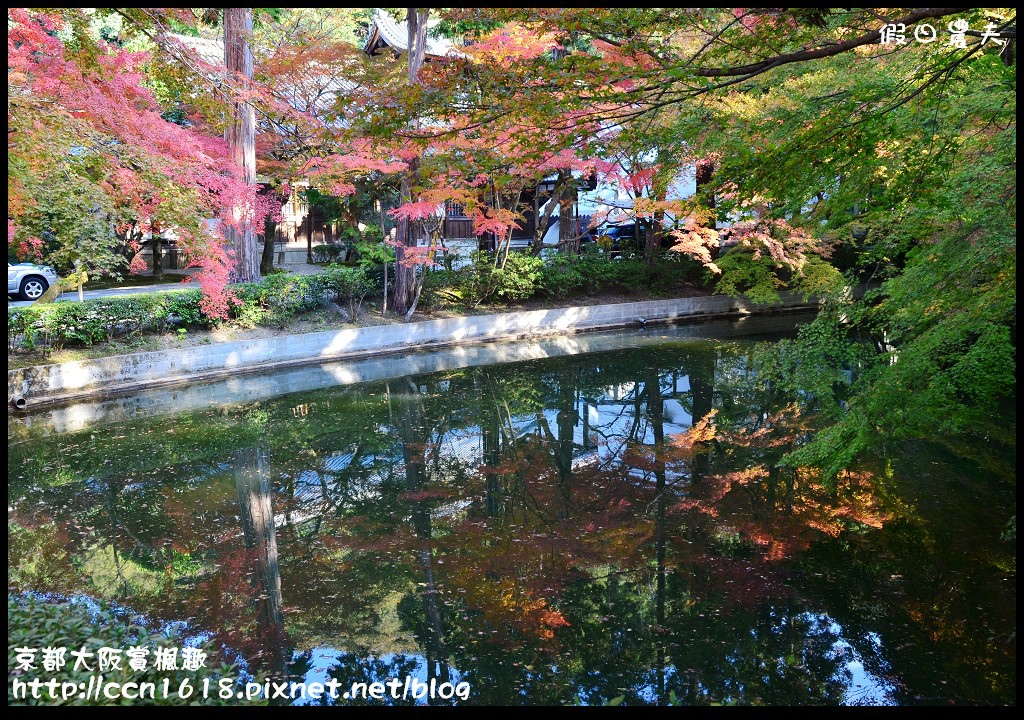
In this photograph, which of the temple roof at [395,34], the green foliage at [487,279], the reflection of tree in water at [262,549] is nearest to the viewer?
the reflection of tree in water at [262,549]

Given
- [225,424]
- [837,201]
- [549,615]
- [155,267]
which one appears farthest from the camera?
[155,267]

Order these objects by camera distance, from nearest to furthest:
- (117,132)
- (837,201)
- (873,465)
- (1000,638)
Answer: (1000,638) → (837,201) → (873,465) → (117,132)

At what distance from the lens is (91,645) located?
3984mm

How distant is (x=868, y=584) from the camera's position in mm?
5520

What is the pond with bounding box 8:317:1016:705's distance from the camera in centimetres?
464

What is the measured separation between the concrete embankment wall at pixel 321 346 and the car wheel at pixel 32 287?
4.86 meters

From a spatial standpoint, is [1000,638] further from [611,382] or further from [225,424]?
[225,424]

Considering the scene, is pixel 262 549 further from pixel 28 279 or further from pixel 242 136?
pixel 28 279

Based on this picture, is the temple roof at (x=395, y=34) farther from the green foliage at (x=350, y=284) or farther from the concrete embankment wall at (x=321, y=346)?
the concrete embankment wall at (x=321, y=346)

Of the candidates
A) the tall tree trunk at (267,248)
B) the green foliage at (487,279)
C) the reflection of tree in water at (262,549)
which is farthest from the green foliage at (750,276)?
the reflection of tree in water at (262,549)

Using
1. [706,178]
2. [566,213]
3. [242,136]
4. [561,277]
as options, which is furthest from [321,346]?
[566,213]

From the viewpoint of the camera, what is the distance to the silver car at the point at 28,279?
14.5 metres

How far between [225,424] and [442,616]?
18.2 ft

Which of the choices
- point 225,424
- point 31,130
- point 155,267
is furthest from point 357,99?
point 155,267
